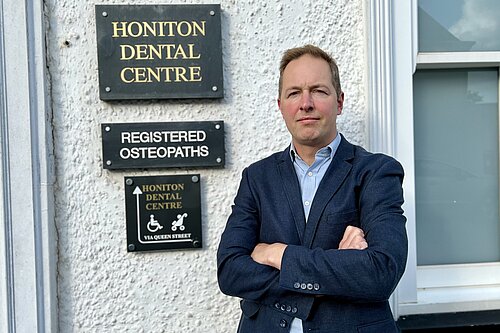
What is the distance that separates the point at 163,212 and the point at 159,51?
0.59m

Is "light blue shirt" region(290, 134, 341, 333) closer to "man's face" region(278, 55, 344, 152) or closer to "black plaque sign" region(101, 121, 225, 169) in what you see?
"man's face" region(278, 55, 344, 152)

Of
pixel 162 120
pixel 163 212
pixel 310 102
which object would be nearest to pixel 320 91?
pixel 310 102

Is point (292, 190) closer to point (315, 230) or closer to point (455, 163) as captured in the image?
point (315, 230)

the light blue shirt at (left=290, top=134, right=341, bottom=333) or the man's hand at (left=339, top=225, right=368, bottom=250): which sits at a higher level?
the light blue shirt at (left=290, top=134, right=341, bottom=333)

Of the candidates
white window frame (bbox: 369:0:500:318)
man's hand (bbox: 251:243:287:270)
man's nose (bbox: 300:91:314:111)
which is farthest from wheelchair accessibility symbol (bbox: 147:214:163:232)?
white window frame (bbox: 369:0:500:318)

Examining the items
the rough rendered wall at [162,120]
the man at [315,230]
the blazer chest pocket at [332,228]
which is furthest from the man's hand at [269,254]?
the rough rendered wall at [162,120]

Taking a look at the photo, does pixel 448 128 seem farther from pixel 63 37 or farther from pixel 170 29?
pixel 63 37

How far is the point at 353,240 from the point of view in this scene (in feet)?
4.20

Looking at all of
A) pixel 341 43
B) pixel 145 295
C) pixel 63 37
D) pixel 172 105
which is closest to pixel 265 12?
pixel 341 43

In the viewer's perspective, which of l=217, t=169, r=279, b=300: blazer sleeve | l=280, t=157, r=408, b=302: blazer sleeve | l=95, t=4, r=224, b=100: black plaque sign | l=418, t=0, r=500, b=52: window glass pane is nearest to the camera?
l=280, t=157, r=408, b=302: blazer sleeve

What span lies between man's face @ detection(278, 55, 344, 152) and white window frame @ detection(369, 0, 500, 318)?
1.47 ft

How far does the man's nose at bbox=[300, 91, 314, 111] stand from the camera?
1.37m

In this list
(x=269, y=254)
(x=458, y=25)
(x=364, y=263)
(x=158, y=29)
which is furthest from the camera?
(x=458, y=25)

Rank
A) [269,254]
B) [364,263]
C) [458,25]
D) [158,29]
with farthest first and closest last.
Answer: [458,25] → [158,29] → [269,254] → [364,263]
